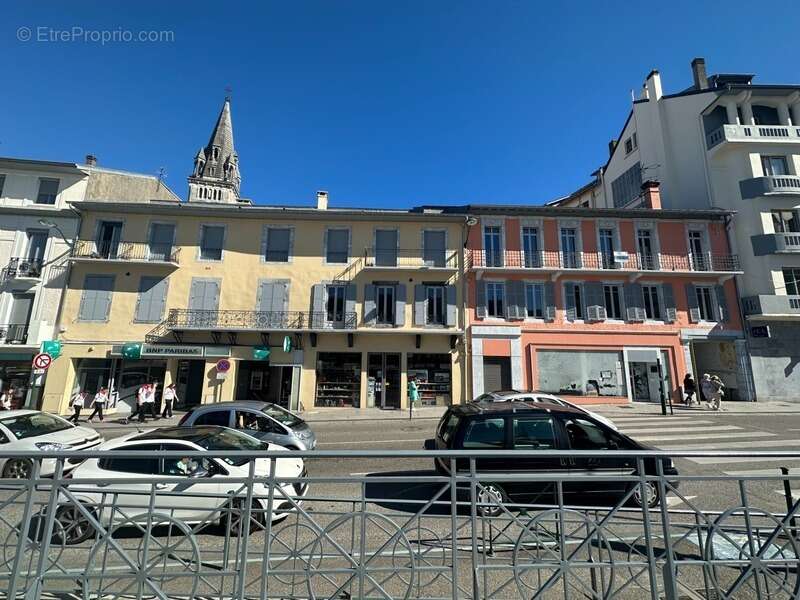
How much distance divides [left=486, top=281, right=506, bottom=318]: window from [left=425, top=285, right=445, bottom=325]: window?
2.49 m

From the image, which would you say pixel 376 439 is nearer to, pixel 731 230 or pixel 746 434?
pixel 746 434

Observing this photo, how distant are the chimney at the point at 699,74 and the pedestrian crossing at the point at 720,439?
79.4 ft

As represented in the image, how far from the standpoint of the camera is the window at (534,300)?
19484 millimetres

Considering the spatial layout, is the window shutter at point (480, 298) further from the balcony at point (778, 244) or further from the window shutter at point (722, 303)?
the balcony at point (778, 244)

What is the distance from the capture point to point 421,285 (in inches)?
764

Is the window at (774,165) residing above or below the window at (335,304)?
above

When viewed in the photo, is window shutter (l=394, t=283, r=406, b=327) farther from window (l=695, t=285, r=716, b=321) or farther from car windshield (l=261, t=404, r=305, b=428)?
window (l=695, t=285, r=716, b=321)

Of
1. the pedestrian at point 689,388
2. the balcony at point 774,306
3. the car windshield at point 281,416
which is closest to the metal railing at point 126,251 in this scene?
the car windshield at point 281,416

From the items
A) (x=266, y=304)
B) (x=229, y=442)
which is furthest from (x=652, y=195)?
(x=229, y=442)

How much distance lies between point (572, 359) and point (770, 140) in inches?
683

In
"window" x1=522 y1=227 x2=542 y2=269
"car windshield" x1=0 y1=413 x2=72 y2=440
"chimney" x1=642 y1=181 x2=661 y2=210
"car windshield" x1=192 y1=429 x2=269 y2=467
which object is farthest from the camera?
"chimney" x1=642 y1=181 x2=661 y2=210

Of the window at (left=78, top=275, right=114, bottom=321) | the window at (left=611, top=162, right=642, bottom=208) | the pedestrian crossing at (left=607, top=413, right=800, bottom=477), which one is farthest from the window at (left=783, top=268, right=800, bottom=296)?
the window at (left=78, top=275, right=114, bottom=321)

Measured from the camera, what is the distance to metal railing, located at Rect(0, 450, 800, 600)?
8.58 ft

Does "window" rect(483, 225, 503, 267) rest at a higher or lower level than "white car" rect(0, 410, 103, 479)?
higher
